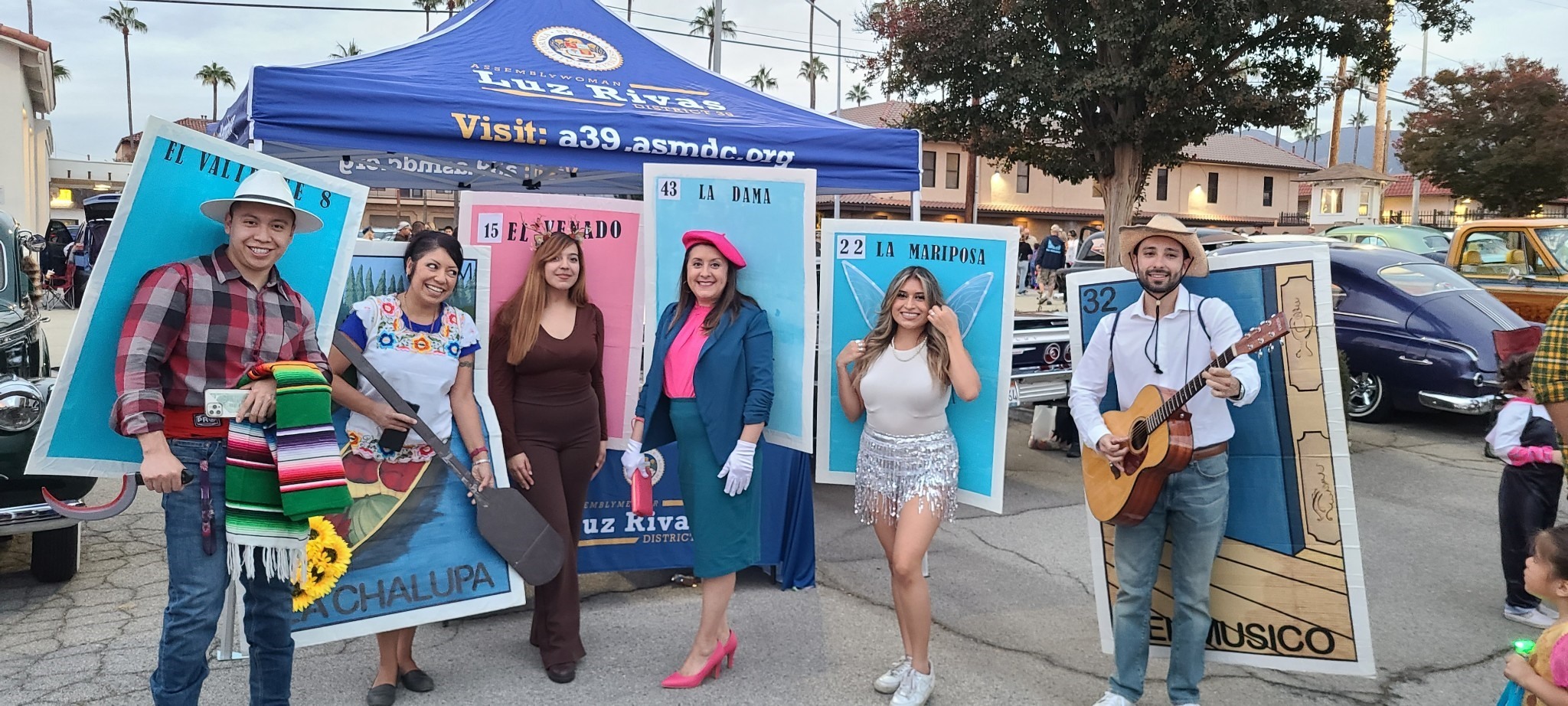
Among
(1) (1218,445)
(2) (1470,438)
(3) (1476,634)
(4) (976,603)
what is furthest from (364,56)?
(2) (1470,438)

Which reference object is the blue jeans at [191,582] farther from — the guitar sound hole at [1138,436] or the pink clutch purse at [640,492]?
the guitar sound hole at [1138,436]

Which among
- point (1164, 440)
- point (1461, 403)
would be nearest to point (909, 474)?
point (1164, 440)

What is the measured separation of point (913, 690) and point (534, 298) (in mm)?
2093

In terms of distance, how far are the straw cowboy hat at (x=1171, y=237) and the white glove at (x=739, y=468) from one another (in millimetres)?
1546

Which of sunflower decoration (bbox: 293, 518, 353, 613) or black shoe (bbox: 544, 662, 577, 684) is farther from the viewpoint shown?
black shoe (bbox: 544, 662, 577, 684)

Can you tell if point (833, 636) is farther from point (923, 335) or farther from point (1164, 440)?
point (1164, 440)

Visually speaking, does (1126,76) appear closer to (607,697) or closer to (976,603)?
(976,603)

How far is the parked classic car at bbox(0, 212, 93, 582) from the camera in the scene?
4.34 meters

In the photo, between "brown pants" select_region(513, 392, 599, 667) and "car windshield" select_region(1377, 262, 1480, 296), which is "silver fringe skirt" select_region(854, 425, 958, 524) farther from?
"car windshield" select_region(1377, 262, 1480, 296)

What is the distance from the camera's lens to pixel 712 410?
3785 millimetres

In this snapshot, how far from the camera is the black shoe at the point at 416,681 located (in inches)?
151

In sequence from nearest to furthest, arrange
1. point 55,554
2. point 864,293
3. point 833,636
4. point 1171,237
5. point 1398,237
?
point 1171,237, point 864,293, point 833,636, point 55,554, point 1398,237

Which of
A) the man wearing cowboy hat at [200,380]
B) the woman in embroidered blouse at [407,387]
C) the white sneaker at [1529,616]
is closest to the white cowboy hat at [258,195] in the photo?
the man wearing cowboy hat at [200,380]

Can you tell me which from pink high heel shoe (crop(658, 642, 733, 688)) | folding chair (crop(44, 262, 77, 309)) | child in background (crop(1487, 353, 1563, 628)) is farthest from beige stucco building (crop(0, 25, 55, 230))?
child in background (crop(1487, 353, 1563, 628))
